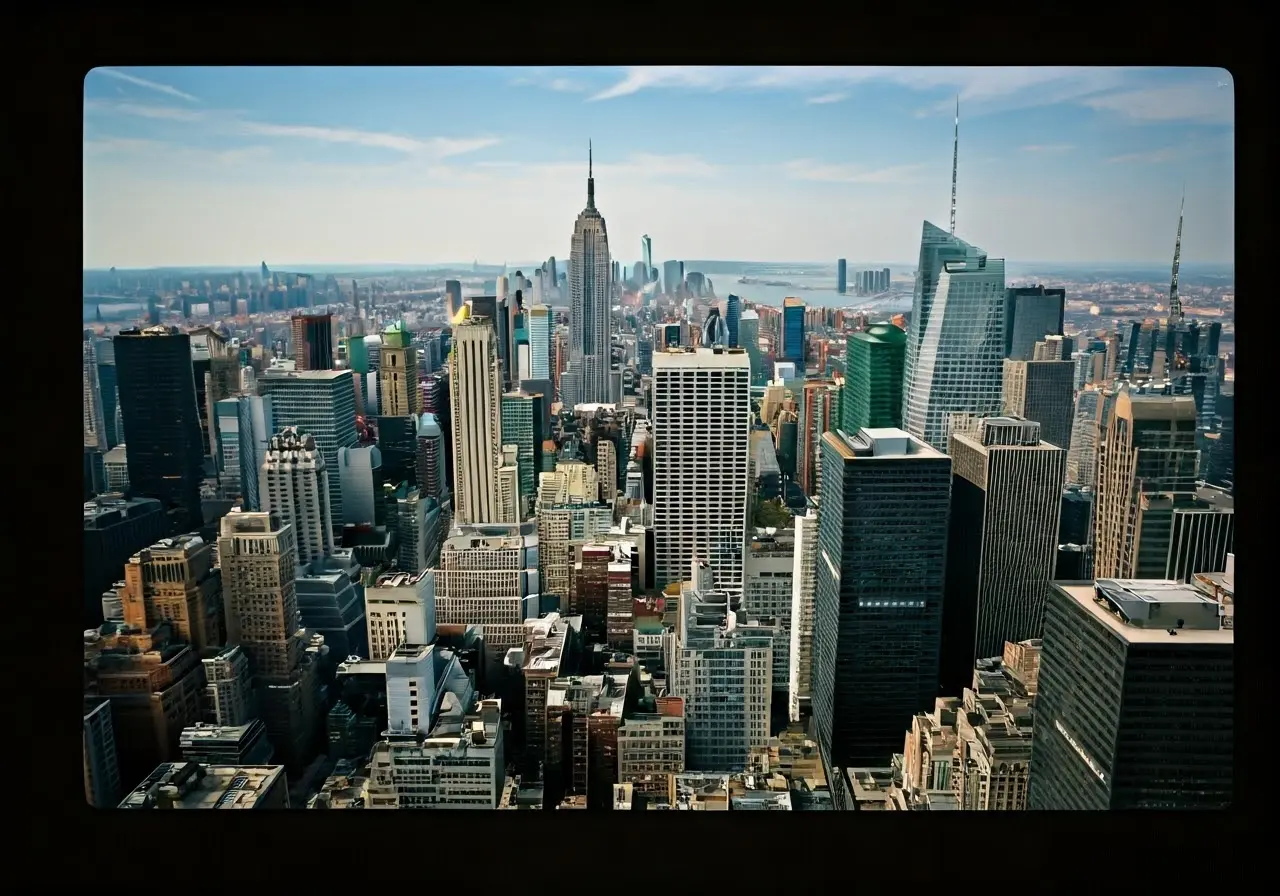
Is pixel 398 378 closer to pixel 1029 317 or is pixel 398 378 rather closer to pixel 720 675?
pixel 720 675

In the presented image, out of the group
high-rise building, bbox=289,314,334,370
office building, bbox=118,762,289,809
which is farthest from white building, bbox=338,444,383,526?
office building, bbox=118,762,289,809

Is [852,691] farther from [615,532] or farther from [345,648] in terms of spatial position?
[345,648]

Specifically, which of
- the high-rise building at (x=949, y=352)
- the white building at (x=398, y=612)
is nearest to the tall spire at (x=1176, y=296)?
the high-rise building at (x=949, y=352)

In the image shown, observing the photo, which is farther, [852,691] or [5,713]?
[852,691]

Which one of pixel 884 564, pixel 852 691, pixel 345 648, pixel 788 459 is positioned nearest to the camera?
pixel 345 648

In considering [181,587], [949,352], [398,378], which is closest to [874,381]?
[949,352]
